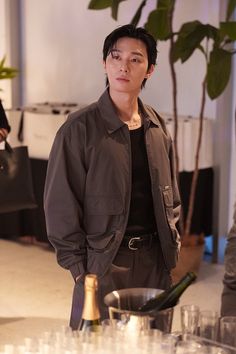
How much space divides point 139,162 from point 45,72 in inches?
162

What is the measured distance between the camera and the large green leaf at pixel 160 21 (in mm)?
4391

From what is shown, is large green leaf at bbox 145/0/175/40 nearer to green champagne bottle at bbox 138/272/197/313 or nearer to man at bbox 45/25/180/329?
man at bbox 45/25/180/329

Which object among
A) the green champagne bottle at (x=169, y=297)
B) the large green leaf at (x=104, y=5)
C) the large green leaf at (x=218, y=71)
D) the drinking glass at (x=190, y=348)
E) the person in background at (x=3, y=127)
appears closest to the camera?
the drinking glass at (x=190, y=348)

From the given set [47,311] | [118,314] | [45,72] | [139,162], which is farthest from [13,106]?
[118,314]

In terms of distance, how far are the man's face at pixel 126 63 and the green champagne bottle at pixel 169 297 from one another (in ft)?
2.66

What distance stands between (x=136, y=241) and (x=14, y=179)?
1989 mm

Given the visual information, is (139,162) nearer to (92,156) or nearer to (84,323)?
(92,156)

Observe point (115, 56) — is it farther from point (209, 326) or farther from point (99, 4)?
point (99, 4)

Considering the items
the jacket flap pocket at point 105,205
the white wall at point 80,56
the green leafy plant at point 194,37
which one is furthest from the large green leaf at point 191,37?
the jacket flap pocket at point 105,205

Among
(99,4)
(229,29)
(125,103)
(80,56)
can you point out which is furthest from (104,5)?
(125,103)

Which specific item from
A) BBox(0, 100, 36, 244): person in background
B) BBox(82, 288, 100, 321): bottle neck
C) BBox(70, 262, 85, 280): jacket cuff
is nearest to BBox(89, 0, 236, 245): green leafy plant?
BBox(0, 100, 36, 244): person in background

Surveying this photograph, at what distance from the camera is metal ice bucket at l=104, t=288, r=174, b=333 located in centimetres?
155

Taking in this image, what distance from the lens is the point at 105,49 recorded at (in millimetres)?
2287

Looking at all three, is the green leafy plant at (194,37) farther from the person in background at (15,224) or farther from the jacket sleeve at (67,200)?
the jacket sleeve at (67,200)
